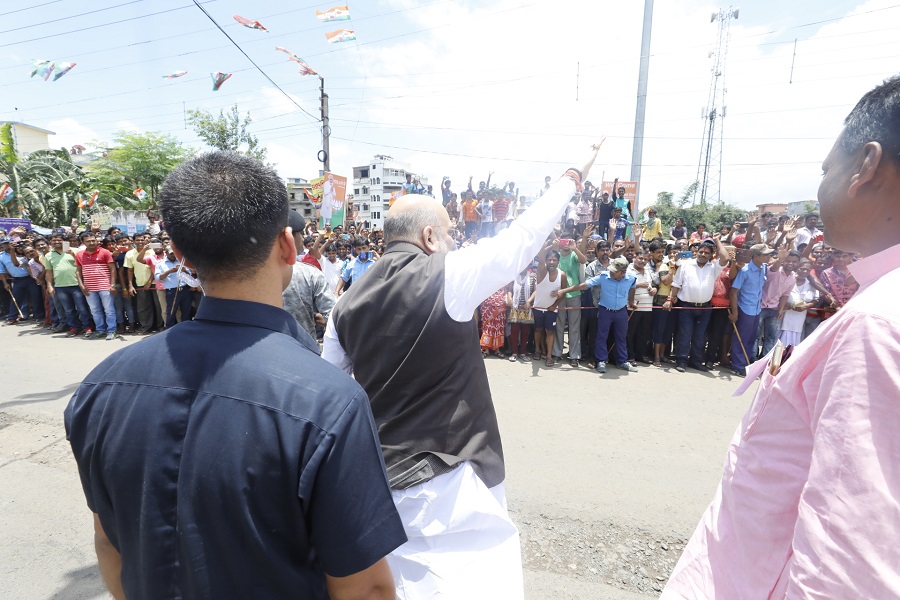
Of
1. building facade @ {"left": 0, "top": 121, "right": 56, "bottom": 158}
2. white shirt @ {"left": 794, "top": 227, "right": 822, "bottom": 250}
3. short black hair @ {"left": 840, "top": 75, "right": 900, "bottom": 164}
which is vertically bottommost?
white shirt @ {"left": 794, "top": 227, "right": 822, "bottom": 250}

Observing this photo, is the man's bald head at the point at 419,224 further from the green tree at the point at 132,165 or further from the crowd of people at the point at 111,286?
the green tree at the point at 132,165

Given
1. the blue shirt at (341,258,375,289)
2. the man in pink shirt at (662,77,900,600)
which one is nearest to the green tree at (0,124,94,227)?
the blue shirt at (341,258,375,289)

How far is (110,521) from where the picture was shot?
981mm

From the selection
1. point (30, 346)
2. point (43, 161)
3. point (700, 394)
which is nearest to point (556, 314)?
point (700, 394)

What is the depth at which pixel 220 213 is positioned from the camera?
36.8 inches

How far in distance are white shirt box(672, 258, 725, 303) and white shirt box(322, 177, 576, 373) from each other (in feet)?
19.4

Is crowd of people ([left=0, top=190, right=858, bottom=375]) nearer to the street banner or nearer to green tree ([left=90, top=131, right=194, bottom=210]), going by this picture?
the street banner

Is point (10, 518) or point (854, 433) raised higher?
point (854, 433)

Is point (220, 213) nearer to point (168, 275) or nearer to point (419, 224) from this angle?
point (419, 224)

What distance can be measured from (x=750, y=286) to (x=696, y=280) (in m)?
0.66

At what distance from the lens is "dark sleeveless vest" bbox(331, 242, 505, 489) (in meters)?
1.55

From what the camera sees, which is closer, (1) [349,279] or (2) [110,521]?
(2) [110,521]

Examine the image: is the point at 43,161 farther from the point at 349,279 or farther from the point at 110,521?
the point at 110,521

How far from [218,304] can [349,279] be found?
24.3ft
